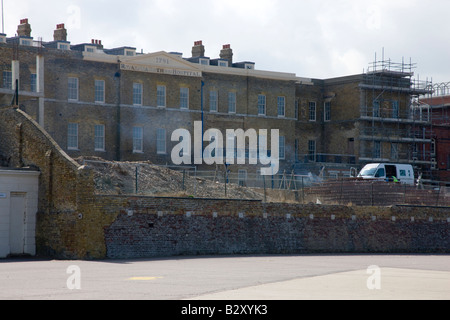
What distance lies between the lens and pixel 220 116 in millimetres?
65250

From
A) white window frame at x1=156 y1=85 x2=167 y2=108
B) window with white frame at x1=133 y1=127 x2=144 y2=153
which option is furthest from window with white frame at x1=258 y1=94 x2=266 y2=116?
window with white frame at x1=133 y1=127 x2=144 y2=153

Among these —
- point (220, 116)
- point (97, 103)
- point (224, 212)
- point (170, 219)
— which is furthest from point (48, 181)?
point (220, 116)

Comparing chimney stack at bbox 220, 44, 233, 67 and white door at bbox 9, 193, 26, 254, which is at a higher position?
chimney stack at bbox 220, 44, 233, 67

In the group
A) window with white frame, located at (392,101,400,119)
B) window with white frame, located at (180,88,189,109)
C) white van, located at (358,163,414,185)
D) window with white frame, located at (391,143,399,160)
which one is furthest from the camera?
window with white frame, located at (392,101,400,119)

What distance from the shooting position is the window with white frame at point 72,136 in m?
57.7

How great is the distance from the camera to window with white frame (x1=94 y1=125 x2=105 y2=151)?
194ft

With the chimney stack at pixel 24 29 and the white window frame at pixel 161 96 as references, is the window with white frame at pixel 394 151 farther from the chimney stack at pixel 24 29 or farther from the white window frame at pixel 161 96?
the chimney stack at pixel 24 29

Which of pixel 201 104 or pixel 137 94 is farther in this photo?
pixel 201 104

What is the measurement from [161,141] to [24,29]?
Result: 15.3m

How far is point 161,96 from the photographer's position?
61.9m

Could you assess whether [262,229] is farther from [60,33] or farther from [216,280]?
[60,33]

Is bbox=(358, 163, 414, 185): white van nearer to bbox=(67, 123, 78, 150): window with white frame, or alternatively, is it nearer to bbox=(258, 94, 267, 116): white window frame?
bbox=(258, 94, 267, 116): white window frame

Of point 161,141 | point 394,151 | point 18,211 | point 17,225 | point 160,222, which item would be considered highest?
point 161,141

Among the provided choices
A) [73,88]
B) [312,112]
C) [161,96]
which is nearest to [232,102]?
[161,96]
